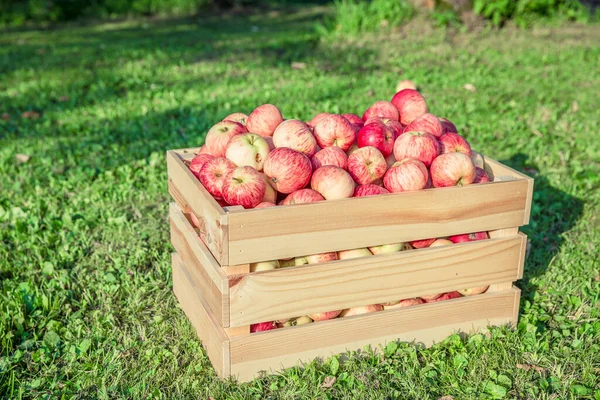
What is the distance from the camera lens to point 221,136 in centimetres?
303

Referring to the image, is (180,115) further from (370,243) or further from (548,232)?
(370,243)

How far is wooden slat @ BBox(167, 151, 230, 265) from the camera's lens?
245 centimetres

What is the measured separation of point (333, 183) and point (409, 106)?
0.94 metres

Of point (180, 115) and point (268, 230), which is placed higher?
point (268, 230)

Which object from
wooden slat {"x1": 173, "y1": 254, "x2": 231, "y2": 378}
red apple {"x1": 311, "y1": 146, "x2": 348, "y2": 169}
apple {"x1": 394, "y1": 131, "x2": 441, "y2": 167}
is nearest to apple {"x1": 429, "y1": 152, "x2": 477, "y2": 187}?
apple {"x1": 394, "y1": 131, "x2": 441, "y2": 167}

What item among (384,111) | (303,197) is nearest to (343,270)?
(303,197)

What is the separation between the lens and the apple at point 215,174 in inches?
109

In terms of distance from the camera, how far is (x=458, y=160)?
9.27 ft

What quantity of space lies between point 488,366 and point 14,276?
251 cm

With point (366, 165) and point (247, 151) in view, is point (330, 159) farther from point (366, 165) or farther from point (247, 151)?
point (247, 151)

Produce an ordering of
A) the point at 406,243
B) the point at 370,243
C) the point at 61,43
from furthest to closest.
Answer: the point at 61,43 < the point at 406,243 < the point at 370,243

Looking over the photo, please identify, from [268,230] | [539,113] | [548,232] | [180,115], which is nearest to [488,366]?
[268,230]

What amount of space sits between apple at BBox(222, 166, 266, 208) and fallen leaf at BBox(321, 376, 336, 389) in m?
0.77

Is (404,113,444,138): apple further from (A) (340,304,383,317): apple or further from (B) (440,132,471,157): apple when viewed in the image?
(A) (340,304,383,317): apple
